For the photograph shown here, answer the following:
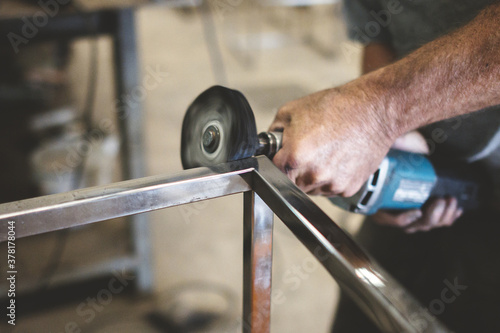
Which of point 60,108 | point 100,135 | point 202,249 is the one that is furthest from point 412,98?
point 60,108

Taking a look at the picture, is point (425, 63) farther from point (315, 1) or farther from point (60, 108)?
point (315, 1)

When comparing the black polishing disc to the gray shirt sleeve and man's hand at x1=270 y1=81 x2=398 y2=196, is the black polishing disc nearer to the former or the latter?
man's hand at x1=270 y1=81 x2=398 y2=196

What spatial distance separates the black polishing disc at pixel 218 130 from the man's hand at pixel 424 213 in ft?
1.04

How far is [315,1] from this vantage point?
264 cm

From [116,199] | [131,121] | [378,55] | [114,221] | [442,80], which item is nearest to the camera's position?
[116,199]

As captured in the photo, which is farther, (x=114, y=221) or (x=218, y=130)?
(x=114, y=221)

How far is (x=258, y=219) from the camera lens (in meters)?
0.52

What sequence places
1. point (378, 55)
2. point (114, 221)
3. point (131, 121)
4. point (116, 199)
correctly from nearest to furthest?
1. point (116, 199)
2. point (378, 55)
3. point (131, 121)
4. point (114, 221)

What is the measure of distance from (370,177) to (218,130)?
25 centimetres

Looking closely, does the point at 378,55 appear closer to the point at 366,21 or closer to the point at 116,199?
the point at 366,21

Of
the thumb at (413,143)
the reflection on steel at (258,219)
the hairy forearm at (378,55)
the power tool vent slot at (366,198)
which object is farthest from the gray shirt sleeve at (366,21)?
the reflection on steel at (258,219)

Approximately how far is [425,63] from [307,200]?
9.9 inches

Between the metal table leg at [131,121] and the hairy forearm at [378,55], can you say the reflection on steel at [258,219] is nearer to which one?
the hairy forearm at [378,55]

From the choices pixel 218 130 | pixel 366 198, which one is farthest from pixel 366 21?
pixel 218 130
